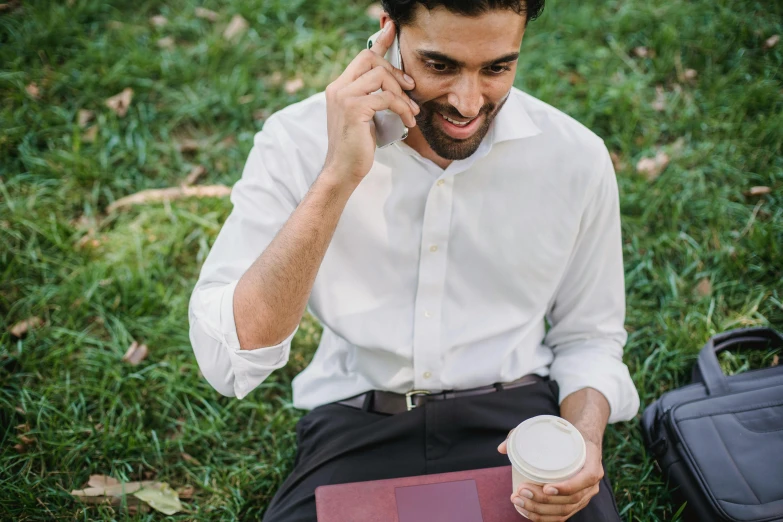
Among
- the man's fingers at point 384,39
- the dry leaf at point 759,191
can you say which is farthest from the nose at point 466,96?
the dry leaf at point 759,191

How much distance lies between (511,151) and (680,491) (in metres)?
1.52

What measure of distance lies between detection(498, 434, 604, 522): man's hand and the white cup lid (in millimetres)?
37

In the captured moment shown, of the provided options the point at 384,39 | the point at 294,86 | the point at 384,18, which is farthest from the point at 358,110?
the point at 294,86

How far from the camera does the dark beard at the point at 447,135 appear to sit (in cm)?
228

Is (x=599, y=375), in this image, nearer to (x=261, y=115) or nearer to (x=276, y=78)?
(x=261, y=115)

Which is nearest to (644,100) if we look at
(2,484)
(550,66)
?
(550,66)

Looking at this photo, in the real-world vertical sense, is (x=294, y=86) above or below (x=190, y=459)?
above

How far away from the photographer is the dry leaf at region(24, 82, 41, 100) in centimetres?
437

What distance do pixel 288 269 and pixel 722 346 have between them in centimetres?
203

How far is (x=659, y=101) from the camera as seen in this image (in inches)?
171

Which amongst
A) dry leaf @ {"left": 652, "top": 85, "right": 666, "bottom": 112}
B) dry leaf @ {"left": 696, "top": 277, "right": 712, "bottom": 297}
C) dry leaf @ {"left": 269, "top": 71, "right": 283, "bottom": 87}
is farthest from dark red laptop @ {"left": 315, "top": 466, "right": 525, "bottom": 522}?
dry leaf @ {"left": 269, "top": 71, "right": 283, "bottom": 87}

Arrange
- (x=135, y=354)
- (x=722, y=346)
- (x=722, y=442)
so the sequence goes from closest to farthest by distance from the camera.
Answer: (x=722, y=442), (x=722, y=346), (x=135, y=354)

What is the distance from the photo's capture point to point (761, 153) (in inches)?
157

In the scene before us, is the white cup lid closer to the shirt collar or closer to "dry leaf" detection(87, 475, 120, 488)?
the shirt collar
